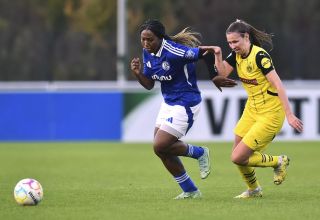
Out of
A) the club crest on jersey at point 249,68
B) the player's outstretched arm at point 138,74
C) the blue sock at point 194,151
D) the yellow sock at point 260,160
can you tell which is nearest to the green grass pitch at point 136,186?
the yellow sock at point 260,160

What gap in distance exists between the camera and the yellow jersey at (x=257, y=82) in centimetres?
1025

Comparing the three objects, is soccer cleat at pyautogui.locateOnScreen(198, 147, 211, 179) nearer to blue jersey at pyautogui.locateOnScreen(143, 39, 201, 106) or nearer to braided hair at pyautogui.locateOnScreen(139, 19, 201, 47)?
blue jersey at pyautogui.locateOnScreen(143, 39, 201, 106)

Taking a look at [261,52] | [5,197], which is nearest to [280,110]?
[261,52]

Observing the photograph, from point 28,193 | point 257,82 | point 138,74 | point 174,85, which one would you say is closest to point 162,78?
point 174,85

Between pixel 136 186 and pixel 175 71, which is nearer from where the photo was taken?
pixel 175 71

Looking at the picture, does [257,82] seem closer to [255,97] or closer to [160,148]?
[255,97]

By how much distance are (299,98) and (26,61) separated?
10.6 m

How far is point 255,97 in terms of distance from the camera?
10406 mm

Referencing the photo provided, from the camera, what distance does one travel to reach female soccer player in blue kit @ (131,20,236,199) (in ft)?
33.7

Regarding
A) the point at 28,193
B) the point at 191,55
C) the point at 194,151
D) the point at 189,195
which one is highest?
the point at 191,55

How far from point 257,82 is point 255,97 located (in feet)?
0.61

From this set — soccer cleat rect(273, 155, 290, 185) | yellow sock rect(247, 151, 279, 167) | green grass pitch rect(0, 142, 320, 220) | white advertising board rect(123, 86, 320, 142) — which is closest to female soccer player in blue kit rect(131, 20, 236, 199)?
green grass pitch rect(0, 142, 320, 220)

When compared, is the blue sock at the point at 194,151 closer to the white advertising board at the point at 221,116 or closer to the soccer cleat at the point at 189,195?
the soccer cleat at the point at 189,195

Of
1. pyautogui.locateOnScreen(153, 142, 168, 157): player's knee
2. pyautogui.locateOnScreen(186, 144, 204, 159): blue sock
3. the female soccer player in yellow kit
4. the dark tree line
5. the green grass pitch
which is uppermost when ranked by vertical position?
the female soccer player in yellow kit
